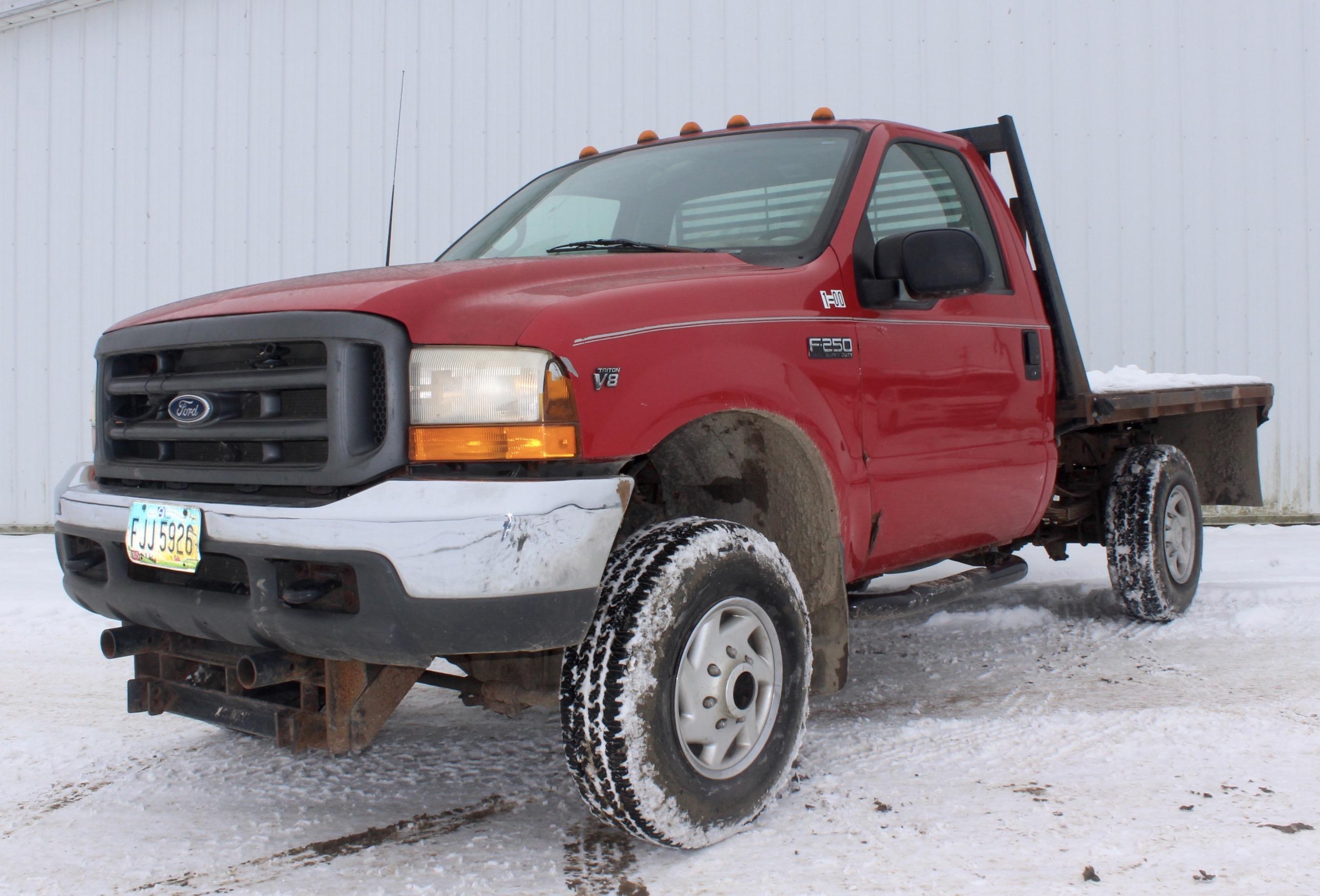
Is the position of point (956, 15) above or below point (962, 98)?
above

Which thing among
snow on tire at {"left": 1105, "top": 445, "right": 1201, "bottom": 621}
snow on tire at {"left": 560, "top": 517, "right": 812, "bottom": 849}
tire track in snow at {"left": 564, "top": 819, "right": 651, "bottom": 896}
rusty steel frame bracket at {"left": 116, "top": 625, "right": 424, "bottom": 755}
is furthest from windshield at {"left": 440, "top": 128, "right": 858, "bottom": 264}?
snow on tire at {"left": 1105, "top": 445, "right": 1201, "bottom": 621}

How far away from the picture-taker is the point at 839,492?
3.07 metres

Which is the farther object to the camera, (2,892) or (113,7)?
(113,7)

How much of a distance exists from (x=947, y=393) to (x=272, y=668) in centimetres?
215

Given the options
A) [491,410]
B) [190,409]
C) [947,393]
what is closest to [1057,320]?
[947,393]

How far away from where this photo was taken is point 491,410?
233cm

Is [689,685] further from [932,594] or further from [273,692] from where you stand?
[932,594]

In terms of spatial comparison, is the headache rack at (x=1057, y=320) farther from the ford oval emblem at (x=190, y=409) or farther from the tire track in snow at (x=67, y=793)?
the tire track in snow at (x=67, y=793)

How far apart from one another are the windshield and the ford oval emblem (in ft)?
3.68

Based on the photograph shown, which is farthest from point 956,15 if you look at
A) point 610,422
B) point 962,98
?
point 610,422

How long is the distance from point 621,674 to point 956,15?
6.81 meters

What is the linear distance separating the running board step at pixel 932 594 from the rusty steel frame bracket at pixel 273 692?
153 cm

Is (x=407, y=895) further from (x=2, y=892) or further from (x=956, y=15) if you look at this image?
(x=956, y=15)

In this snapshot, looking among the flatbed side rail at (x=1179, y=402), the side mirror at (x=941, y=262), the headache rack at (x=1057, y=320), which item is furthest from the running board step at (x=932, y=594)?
the side mirror at (x=941, y=262)
